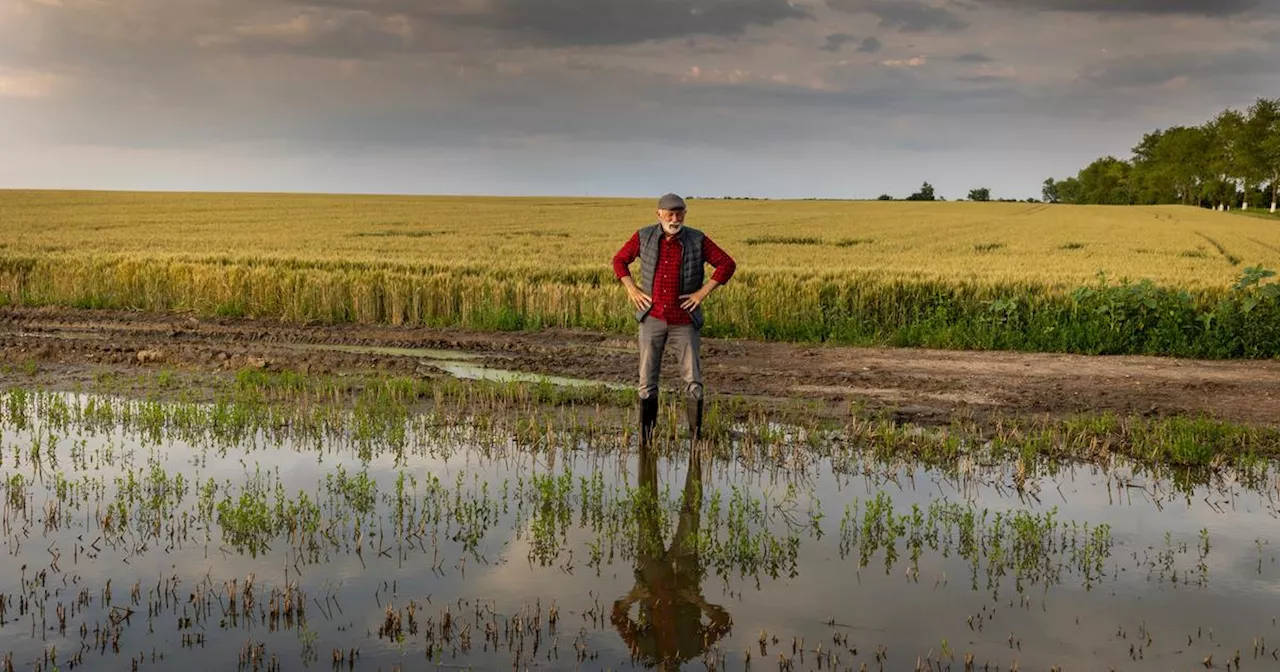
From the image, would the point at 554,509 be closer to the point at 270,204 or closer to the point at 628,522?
the point at 628,522

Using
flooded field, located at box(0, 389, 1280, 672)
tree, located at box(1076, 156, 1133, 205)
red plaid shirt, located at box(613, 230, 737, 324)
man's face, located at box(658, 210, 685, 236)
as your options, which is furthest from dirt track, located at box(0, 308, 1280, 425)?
tree, located at box(1076, 156, 1133, 205)

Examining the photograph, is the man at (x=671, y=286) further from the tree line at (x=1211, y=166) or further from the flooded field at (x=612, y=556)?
the tree line at (x=1211, y=166)

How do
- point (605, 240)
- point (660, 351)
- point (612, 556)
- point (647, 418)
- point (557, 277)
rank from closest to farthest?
point (612, 556) → point (660, 351) → point (647, 418) → point (557, 277) → point (605, 240)

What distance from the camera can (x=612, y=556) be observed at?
7352 millimetres

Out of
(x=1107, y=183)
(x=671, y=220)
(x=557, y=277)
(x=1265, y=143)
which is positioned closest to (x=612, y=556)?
(x=671, y=220)

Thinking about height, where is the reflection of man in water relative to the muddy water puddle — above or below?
above

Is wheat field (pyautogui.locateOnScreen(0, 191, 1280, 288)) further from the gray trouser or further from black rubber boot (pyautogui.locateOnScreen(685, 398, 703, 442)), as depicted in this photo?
the gray trouser

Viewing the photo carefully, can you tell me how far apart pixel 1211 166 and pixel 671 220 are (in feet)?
384

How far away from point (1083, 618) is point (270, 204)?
74.8 meters

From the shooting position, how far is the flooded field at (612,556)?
19.3 ft

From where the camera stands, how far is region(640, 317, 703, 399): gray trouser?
34.4 ft

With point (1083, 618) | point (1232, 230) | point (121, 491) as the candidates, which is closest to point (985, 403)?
point (1083, 618)

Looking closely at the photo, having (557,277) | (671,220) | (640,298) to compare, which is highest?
(671,220)

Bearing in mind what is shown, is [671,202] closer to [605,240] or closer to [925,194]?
[605,240]
